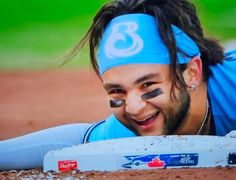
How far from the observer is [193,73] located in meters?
1.78

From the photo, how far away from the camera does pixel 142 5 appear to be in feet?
5.70

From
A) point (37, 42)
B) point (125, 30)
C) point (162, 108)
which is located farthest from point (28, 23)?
point (162, 108)

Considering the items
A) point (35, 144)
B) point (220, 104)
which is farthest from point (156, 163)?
point (35, 144)

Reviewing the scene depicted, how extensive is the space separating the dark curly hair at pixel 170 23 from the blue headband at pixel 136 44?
16 millimetres

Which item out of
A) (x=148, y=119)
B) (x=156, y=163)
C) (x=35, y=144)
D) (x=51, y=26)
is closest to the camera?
(x=156, y=163)

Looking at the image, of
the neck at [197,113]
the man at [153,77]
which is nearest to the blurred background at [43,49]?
the man at [153,77]

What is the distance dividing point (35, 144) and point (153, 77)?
41 centimetres

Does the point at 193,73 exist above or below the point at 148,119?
above

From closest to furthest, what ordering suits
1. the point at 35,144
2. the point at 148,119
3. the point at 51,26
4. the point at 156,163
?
the point at 156,163 < the point at 148,119 < the point at 35,144 < the point at 51,26

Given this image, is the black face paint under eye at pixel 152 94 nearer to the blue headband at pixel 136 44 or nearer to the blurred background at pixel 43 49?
the blue headband at pixel 136 44

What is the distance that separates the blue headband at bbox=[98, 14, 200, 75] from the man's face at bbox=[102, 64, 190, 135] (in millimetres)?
21

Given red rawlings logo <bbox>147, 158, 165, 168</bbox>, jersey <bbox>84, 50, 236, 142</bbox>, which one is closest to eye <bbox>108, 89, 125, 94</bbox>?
jersey <bbox>84, 50, 236, 142</bbox>

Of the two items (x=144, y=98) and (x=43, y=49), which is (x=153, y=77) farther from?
(x=43, y=49)

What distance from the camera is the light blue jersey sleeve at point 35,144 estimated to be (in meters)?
1.80
